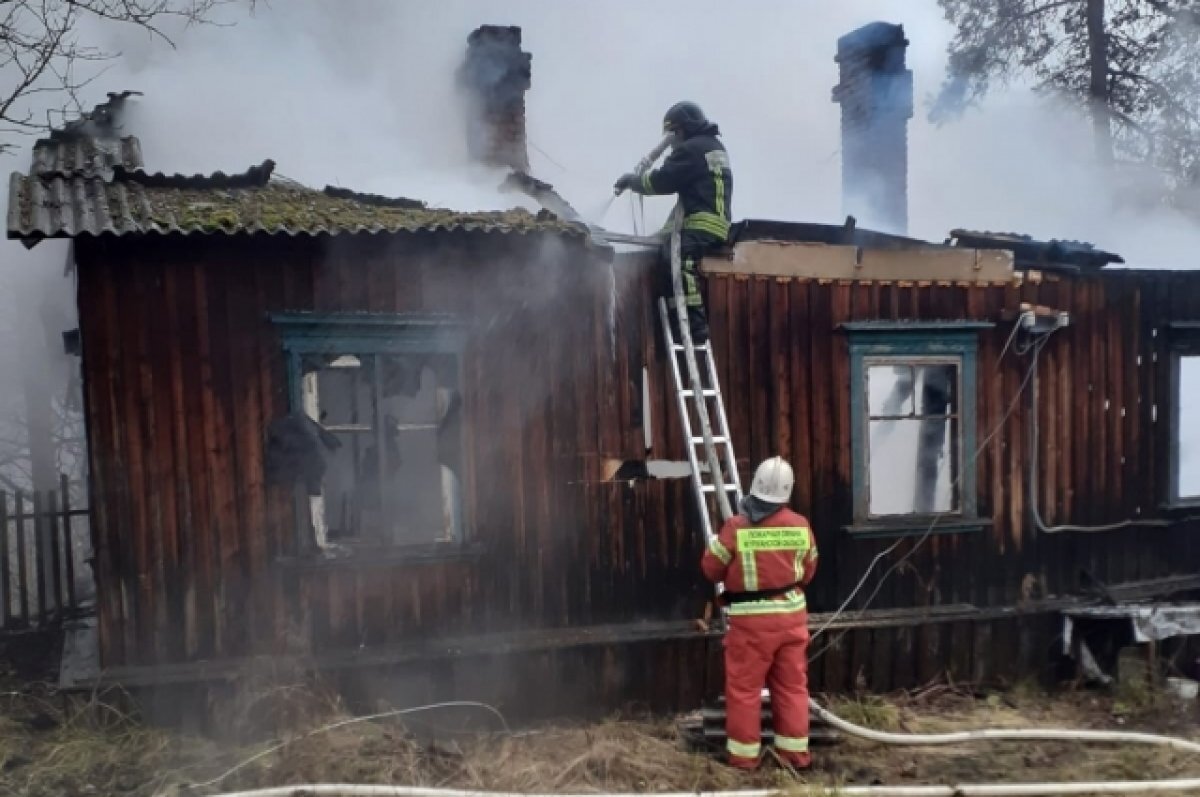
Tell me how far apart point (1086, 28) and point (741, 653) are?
15227 millimetres

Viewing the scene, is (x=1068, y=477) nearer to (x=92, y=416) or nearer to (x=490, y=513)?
(x=490, y=513)

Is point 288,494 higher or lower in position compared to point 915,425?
lower

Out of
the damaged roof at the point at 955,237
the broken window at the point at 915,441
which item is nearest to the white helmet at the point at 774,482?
the damaged roof at the point at 955,237

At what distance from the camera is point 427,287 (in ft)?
23.5

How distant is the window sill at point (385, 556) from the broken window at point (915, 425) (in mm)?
3368

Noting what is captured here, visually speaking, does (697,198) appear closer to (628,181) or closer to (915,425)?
(628,181)

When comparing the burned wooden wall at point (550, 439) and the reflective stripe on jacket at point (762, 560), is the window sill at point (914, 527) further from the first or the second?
the reflective stripe on jacket at point (762, 560)

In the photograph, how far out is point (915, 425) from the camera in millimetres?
9547

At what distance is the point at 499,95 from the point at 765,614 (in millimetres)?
6870

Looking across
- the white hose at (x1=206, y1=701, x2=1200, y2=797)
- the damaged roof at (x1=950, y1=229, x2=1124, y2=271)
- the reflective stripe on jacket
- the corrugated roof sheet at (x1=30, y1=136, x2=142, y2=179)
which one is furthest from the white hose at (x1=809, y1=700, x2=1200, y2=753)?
the corrugated roof sheet at (x1=30, y1=136, x2=142, y2=179)

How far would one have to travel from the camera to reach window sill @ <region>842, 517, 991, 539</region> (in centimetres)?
834

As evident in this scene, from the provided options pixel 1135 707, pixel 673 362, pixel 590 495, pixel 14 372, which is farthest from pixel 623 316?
pixel 14 372

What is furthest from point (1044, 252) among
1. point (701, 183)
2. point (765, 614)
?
point (765, 614)

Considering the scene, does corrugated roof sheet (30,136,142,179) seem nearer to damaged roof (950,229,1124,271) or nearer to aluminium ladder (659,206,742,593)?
aluminium ladder (659,206,742,593)
